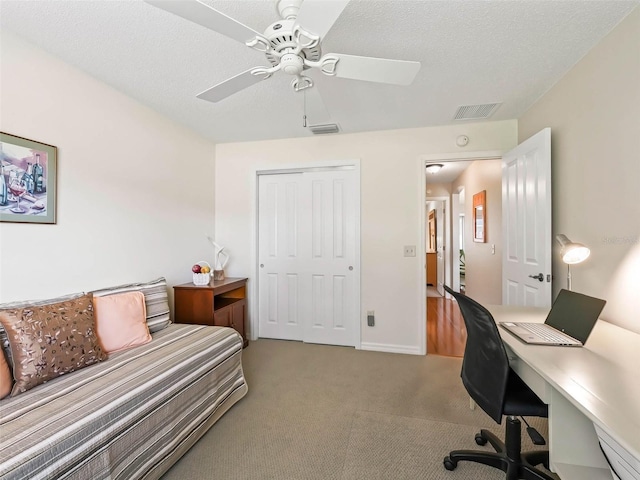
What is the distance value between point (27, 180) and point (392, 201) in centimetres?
294

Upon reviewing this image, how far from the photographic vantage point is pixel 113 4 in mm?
1472

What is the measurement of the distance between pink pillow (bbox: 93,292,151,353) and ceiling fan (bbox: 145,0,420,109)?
1.56 m

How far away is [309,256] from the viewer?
3492mm

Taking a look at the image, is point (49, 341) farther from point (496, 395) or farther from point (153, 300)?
point (496, 395)

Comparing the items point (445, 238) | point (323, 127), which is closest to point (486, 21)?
point (323, 127)

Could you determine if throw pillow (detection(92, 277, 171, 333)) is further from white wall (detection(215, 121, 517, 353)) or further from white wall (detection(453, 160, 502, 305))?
white wall (detection(453, 160, 502, 305))

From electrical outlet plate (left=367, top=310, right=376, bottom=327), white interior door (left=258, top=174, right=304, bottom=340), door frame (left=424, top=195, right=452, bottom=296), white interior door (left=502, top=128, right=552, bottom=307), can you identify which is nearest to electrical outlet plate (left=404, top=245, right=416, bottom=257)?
electrical outlet plate (left=367, top=310, right=376, bottom=327)

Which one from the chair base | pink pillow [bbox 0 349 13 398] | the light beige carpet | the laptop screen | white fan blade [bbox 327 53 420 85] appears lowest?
the light beige carpet

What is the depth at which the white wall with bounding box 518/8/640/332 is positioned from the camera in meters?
1.54

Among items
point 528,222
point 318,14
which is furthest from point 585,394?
point 528,222

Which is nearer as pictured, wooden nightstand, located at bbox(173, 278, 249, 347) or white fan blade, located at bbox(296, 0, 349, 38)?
white fan blade, located at bbox(296, 0, 349, 38)

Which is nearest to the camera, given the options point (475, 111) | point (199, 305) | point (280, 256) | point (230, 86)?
point (230, 86)

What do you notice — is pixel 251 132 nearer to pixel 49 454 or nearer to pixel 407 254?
pixel 407 254

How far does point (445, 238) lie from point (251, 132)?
4991 millimetres
